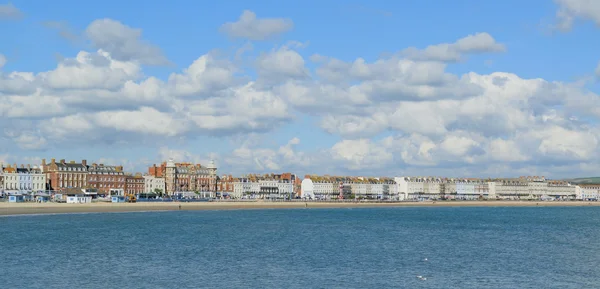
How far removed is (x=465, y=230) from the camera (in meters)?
68.4

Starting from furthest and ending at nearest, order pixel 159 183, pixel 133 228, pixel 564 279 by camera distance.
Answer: pixel 159 183 < pixel 133 228 < pixel 564 279

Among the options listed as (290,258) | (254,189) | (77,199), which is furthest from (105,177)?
(290,258)

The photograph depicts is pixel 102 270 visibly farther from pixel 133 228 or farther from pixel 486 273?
pixel 133 228

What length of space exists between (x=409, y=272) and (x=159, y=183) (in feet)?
490

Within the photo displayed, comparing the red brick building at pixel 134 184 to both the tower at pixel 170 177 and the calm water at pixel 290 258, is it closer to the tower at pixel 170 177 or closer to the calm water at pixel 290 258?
the tower at pixel 170 177

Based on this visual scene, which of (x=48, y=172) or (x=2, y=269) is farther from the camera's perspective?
(x=48, y=172)

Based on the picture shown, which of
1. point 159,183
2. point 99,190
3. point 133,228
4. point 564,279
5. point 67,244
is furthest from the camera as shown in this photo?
point 159,183

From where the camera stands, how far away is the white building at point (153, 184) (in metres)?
175

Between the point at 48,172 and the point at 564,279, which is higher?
the point at 48,172

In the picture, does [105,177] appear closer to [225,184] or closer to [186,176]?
[186,176]

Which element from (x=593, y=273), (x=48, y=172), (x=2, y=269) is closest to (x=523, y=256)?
(x=593, y=273)

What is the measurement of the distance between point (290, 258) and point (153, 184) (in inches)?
5539

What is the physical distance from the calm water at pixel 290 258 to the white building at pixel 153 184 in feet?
363

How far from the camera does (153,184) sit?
177375 mm
